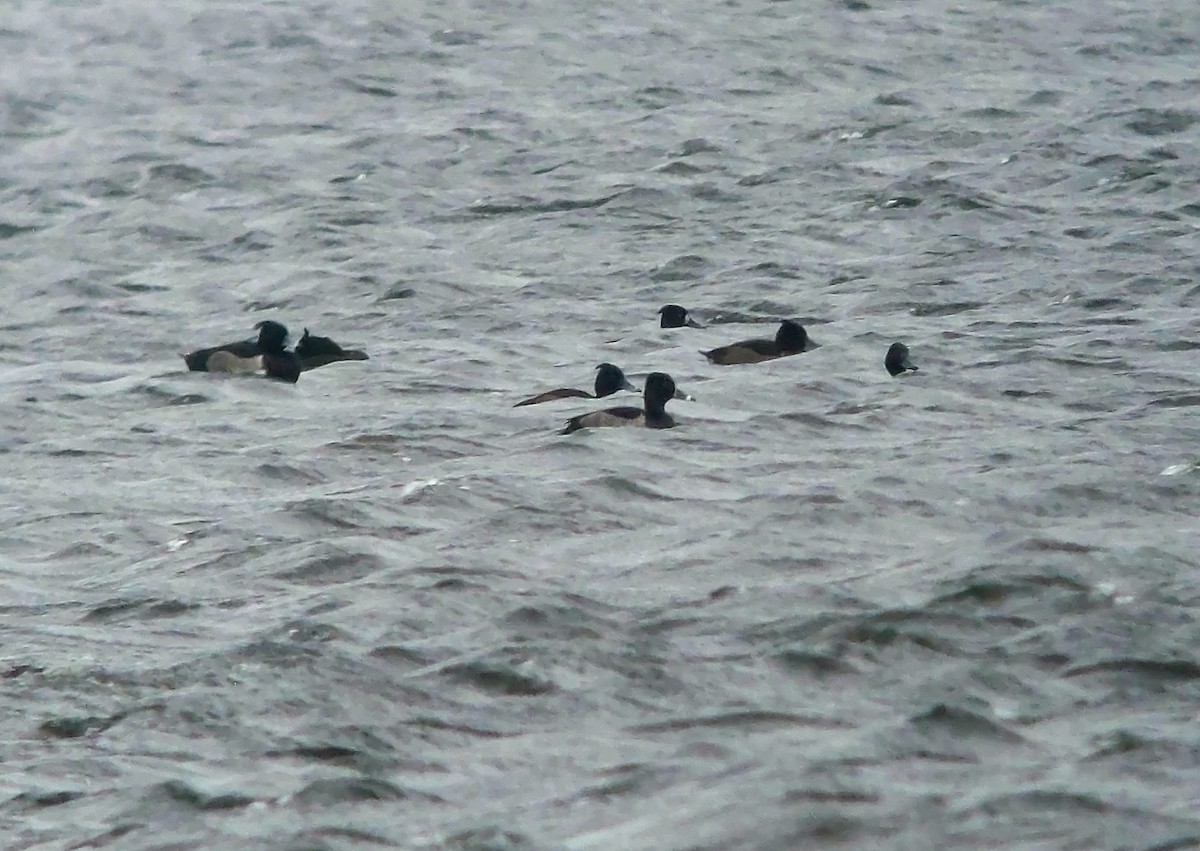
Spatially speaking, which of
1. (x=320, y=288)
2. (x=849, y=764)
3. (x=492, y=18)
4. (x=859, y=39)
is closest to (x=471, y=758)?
(x=849, y=764)

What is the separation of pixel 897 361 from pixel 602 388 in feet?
6.48

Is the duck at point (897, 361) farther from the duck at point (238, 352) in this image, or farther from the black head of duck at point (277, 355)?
the duck at point (238, 352)

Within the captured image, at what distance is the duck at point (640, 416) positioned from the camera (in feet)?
45.7

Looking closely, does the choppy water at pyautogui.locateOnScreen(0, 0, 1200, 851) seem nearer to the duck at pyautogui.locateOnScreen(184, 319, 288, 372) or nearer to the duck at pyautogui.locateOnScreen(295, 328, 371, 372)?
the duck at pyautogui.locateOnScreen(295, 328, 371, 372)

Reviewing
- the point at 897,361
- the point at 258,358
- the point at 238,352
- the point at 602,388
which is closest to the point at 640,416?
the point at 602,388

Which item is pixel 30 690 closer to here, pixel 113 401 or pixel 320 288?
pixel 113 401

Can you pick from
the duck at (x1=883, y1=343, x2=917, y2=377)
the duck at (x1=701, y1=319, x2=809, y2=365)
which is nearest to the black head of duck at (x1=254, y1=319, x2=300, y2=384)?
the duck at (x1=701, y1=319, x2=809, y2=365)

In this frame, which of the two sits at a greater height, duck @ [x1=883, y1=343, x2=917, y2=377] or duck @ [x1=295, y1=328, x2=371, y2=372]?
duck @ [x1=883, y1=343, x2=917, y2=377]

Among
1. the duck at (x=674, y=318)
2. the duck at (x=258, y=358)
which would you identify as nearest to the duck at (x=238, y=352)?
the duck at (x=258, y=358)

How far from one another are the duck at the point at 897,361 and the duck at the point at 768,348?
0.86 meters

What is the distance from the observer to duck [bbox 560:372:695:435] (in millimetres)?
13930

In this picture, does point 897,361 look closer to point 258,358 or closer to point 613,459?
point 613,459

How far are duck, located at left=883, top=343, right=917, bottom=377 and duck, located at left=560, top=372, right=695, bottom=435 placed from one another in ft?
5.32

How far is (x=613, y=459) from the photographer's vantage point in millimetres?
13211
